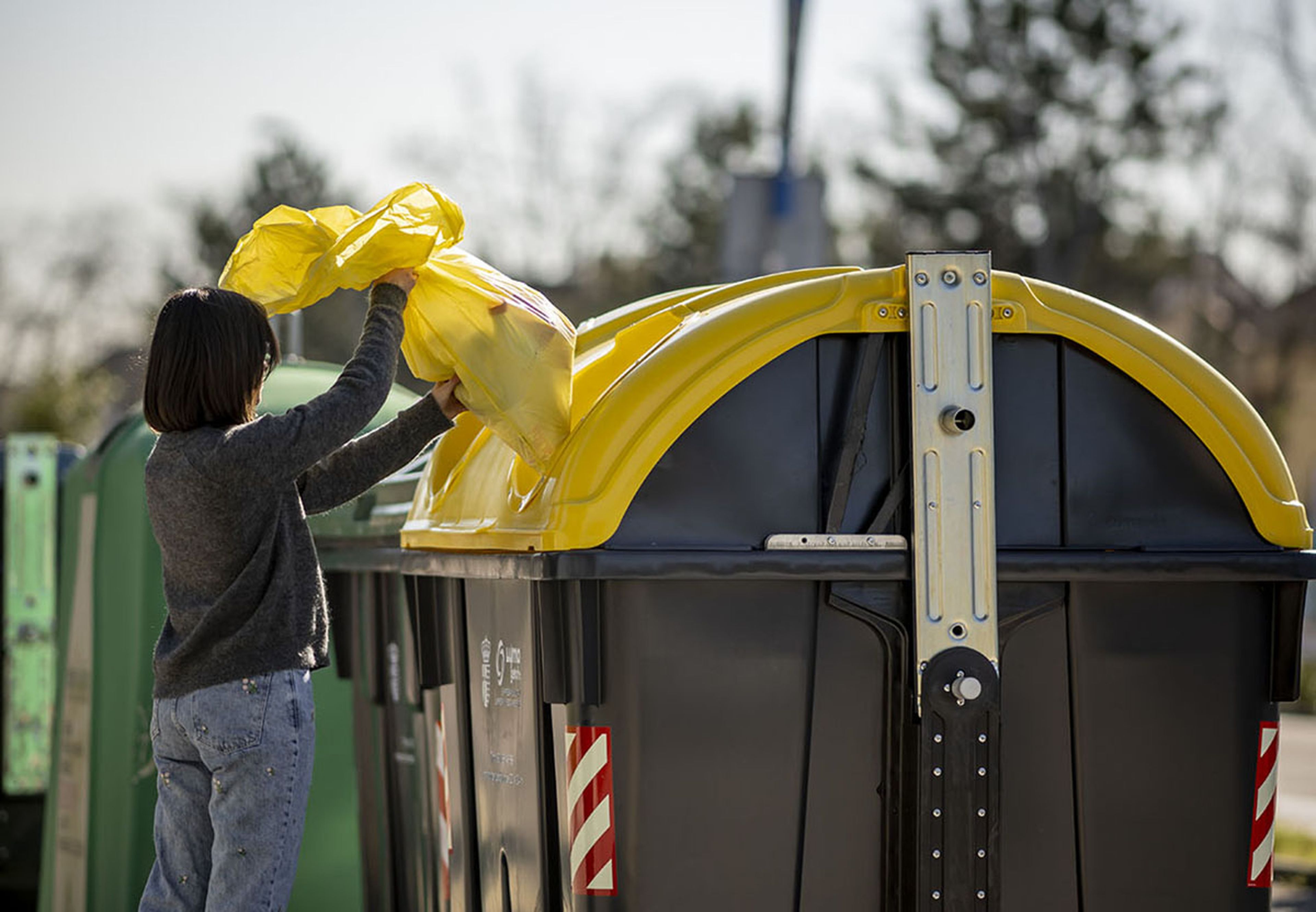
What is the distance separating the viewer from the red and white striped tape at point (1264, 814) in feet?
12.2

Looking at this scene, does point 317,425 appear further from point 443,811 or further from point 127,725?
point 127,725

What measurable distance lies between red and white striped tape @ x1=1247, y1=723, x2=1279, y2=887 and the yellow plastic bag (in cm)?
165

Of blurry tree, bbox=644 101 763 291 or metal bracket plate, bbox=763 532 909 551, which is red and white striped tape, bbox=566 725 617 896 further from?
blurry tree, bbox=644 101 763 291

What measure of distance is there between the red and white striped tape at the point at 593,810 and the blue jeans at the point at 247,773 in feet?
1.76

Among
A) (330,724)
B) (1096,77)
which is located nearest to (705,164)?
(1096,77)

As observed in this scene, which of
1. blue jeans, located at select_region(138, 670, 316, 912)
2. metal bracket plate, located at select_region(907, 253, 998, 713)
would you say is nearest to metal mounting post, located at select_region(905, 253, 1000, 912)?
metal bracket plate, located at select_region(907, 253, 998, 713)

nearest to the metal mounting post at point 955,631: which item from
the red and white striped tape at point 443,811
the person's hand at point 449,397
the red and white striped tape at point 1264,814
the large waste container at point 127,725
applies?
the red and white striped tape at point 1264,814

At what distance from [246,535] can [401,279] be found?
2.17 feet

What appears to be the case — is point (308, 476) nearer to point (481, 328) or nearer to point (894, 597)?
point (481, 328)

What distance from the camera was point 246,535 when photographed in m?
3.43

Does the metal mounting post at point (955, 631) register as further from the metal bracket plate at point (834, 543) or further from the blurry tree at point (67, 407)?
the blurry tree at point (67, 407)

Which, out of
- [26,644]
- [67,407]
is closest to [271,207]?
[67,407]

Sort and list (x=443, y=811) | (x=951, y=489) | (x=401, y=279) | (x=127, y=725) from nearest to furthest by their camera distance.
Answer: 1. (x=951, y=489)
2. (x=401, y=279)
3. (x=443, y=811)
4. (x=127, y=725)

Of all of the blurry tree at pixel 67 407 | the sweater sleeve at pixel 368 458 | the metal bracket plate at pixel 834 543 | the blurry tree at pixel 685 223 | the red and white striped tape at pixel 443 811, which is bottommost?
the red and white striped tape at pixel 443 811
